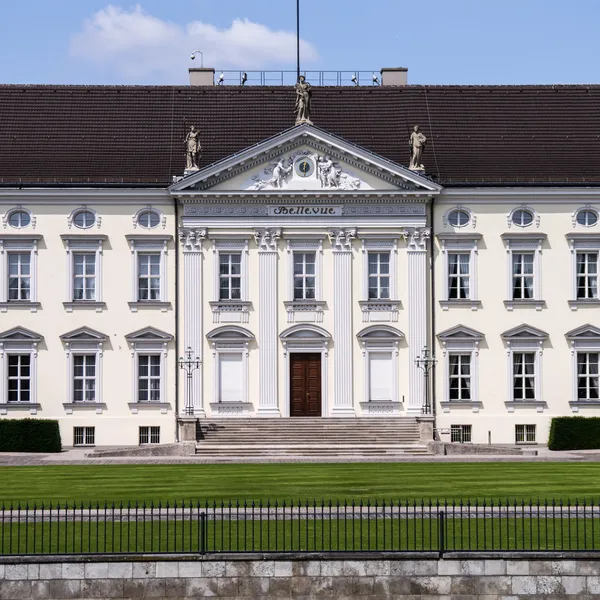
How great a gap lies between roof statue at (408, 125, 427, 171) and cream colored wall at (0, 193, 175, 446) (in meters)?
10.7

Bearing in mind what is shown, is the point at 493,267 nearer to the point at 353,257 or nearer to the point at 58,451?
the point at 353,257

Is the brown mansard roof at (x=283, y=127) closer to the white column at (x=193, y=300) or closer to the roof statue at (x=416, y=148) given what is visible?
the roof statue at (x=416, y=148)

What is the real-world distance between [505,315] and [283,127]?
524 inches

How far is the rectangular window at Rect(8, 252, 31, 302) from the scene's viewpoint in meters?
61.2

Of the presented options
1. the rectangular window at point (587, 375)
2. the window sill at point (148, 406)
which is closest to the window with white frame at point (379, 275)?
the rectangular window at point (587, 375)

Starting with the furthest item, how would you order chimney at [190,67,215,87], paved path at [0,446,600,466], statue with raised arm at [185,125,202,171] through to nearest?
chimney at [190,67,215,87], statue with raised arm at [185,125,202,171], paved path at [0,446,600,466]

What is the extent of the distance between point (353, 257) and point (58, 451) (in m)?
15.0

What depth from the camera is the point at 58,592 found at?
2834cm

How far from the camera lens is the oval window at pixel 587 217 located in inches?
2437

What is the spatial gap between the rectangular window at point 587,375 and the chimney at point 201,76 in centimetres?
2208

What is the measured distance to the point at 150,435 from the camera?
201ft

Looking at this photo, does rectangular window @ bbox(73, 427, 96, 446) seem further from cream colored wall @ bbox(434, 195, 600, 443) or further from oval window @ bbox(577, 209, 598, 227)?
oval window @ bbox(577, 209, 598, 227)

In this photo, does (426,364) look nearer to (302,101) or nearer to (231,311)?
(231,311)

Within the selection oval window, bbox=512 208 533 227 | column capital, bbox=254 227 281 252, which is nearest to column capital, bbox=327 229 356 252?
column capital, bbox=254 227 281 252
